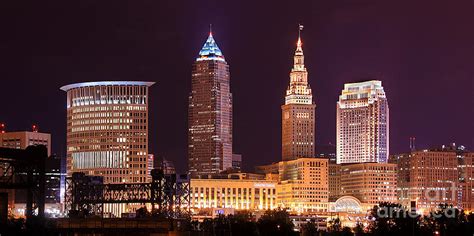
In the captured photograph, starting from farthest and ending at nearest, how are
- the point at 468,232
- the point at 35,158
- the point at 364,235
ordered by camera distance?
1. the point at 364,235
2. the point at 468,232
3. the point at 35,158

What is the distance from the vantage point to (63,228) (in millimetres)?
156250

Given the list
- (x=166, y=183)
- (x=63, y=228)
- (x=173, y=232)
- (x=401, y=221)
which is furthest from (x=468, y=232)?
(x=166, y=183)

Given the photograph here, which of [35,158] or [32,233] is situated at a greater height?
[35,158]

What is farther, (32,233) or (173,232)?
(173,232)

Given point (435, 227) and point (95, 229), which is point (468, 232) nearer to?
point (435, 227)

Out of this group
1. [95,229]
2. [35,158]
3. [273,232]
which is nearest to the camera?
[35,158]

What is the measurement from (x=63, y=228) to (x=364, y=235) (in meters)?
45.0

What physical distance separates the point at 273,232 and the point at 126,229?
3210 cm

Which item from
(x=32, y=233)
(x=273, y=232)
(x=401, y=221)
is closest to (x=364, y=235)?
(x=401, y=221)

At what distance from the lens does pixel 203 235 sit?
174000 millimetres

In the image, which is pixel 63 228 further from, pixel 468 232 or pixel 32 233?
pixel 468 232

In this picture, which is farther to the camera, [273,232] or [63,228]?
[273,232]

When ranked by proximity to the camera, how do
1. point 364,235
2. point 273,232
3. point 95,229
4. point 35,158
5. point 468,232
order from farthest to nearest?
point 273,232 → point 364,235 → point 95,229 → point 468,232 → point 35,158

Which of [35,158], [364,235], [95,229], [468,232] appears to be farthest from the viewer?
[364,235]
